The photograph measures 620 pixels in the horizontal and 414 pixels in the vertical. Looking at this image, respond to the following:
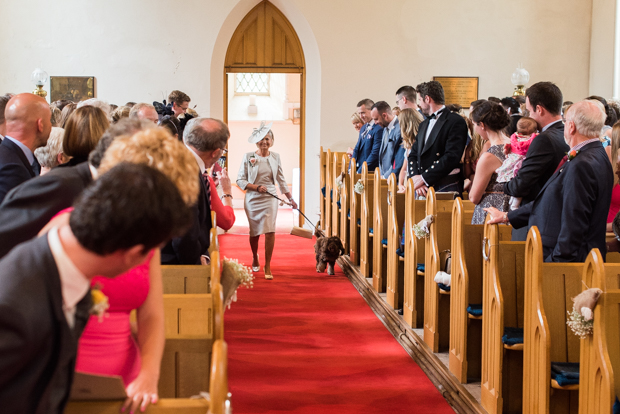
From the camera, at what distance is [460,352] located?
357cm

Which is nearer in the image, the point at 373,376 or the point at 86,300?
the point at 86,300

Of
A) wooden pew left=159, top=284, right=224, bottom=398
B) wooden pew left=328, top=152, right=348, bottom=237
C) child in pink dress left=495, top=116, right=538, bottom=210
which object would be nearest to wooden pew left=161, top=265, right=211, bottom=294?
wooden pew left=159, top=284, right=224, bottom=398

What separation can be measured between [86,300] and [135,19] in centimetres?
985

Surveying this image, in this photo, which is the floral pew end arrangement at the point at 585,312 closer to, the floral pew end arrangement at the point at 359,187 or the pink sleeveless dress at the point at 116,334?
the pink sleeveless dress at the point at 116,334

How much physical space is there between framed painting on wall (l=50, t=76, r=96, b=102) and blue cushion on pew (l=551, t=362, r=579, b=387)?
9.05m

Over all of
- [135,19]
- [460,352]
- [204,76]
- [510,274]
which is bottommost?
[460,352]

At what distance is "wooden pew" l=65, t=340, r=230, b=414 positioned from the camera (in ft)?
4.77

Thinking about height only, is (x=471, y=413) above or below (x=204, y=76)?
below

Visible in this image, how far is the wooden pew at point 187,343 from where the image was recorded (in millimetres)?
2145

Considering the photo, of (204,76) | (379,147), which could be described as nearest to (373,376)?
(379,147)

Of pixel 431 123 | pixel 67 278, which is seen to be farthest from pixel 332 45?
pixel 67 278

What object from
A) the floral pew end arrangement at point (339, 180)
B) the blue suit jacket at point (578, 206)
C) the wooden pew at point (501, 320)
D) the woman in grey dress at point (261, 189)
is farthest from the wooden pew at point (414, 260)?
the floral pew end arrangement at point (339, 180)

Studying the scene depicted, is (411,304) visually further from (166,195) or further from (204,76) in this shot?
(204,76)

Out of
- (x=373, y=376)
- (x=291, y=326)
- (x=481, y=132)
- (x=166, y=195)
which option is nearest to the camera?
Answer: (x=166, y=195)
